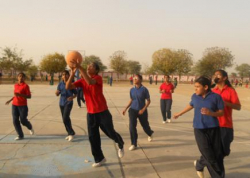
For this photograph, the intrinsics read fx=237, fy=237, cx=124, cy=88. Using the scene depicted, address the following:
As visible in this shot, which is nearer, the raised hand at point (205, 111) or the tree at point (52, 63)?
the raised hand at point (205, 111)

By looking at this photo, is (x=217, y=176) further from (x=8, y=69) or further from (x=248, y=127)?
(x=8, y=69)

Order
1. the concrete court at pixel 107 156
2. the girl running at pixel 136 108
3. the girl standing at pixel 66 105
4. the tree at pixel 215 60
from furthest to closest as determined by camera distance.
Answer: the tree at pixel 215 60 < the girl standing at pixel 66 105 < the girl running at pixel 136 108 < the concrete court at pixel 107 156

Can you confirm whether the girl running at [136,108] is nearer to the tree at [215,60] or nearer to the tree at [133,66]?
the tree at [215,60]

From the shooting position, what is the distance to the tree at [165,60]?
6554 cm

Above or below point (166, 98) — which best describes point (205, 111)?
above

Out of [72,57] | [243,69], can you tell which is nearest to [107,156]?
[72,57]

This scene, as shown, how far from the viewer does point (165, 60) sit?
218ft

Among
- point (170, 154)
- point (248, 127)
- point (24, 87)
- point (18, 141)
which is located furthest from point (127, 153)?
point (248, 127)

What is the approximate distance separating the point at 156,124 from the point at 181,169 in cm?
398

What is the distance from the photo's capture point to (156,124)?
27.1 feet

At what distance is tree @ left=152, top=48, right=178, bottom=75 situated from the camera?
2580 inches

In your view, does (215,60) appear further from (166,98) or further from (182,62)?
(166,98)

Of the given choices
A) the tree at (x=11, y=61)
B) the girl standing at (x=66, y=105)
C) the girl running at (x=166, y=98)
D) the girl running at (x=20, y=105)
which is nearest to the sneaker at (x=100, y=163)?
the girl standing at (x=66, y=105)

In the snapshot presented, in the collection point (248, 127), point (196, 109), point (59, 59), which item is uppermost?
point (59, 59)
